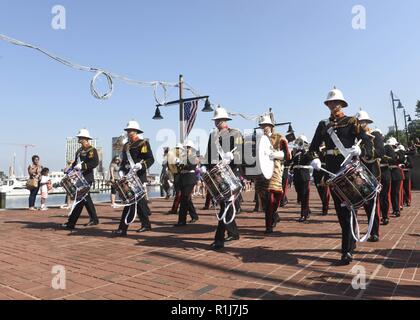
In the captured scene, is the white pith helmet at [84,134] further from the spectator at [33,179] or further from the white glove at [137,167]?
the spectator at [33,179]

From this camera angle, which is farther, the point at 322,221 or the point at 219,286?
the point at 322,221

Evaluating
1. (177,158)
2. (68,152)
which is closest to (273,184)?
(177,158)

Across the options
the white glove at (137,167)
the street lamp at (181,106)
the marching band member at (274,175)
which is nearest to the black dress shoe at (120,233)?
the white glove at (137,167)

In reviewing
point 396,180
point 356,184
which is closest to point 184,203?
point 356,184

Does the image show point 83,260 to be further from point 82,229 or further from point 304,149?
point 304,149

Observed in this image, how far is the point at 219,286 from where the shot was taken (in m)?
3.62

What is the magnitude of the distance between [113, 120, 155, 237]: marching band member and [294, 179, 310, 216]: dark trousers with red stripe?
358cm

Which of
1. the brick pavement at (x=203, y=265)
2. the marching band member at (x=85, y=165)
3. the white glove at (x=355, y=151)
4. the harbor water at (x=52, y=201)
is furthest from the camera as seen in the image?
the harbor water at (x=52, y=201)

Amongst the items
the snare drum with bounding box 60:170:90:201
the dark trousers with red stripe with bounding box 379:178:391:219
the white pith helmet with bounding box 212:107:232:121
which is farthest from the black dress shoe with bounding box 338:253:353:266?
the snare drum with bounding box 60:170:90:201

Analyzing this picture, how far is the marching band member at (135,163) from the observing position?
22.1ft

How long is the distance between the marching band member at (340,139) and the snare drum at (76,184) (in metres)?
4.70

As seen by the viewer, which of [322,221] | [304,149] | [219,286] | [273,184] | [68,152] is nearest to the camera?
[219,286]

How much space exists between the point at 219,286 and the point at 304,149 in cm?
635

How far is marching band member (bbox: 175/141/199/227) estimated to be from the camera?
26.2 feet
